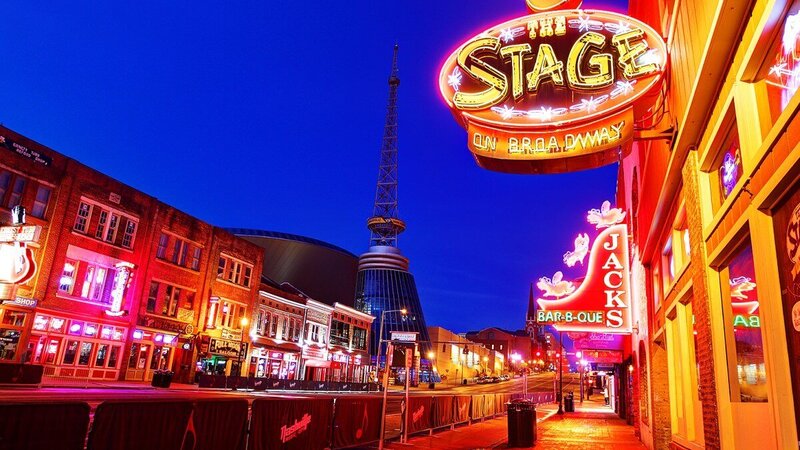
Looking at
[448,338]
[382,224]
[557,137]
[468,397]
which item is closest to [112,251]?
[468,397]

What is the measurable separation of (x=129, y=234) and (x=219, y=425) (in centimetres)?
2744

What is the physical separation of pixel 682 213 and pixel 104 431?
358 inches

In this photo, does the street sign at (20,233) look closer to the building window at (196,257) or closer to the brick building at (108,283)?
the brick building at (108,283)

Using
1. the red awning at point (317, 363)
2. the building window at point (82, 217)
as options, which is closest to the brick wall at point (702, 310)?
the building window at point (82, 217)

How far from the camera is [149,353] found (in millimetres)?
33375

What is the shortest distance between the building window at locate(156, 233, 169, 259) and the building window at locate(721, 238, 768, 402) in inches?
1349

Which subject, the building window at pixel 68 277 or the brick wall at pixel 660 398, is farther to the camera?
the building window at pixel 68 277

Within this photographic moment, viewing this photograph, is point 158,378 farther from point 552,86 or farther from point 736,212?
point 736,212

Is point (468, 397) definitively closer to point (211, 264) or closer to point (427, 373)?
point (211, 264)

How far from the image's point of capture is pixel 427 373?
9244 centimetres

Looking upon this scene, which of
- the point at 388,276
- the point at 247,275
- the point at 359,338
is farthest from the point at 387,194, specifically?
the point at 247,275

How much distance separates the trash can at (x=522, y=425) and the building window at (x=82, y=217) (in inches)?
997

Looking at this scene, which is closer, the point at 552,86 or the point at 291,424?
the point at 552,86

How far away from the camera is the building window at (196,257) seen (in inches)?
1496
